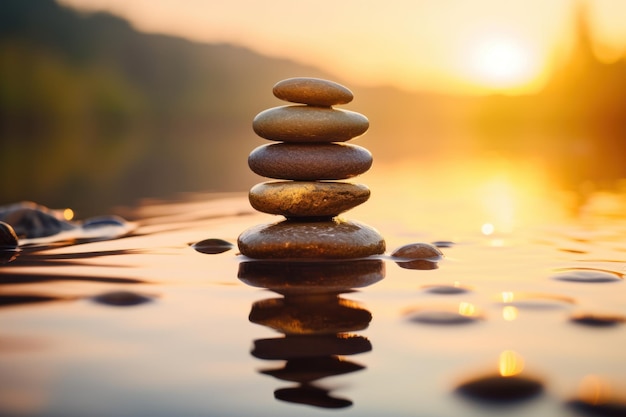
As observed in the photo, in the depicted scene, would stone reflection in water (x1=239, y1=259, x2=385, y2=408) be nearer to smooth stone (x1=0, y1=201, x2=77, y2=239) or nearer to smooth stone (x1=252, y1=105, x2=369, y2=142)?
smooth stone (x1=252, y1=105, x2=369, y2=142)

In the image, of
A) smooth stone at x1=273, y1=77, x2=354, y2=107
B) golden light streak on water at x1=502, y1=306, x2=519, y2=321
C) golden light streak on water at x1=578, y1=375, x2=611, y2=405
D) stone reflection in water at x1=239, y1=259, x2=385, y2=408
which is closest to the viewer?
golden light streak on water at x1=578, y1=375, x2=611, y2=405

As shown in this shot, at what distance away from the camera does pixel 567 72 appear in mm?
104875

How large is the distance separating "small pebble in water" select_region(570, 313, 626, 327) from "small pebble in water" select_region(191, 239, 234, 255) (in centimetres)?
457

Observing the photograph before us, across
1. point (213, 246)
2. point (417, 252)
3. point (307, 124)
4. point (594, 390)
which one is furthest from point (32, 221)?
point (594, 390)

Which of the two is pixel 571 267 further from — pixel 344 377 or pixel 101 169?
pixel 101 169

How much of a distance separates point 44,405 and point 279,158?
16.2 ft

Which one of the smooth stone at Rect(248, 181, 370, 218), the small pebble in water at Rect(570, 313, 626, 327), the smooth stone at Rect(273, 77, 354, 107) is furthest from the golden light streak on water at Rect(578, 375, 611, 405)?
the smooth stone at Rect(273, 77, 354, 107)

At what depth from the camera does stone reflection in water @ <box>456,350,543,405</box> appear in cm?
345

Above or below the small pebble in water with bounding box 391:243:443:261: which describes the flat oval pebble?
below

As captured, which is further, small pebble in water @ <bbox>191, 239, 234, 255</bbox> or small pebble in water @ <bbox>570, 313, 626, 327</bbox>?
small pebble in water @ <bbox>191, 239, 234, 255</bbox>

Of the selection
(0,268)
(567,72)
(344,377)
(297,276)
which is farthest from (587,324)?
(567,72)

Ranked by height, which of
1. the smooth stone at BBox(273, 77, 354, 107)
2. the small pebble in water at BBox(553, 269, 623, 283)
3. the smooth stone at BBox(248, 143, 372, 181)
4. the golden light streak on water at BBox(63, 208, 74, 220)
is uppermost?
the golden light streak on water at BBox(63, 208, 74, 220)

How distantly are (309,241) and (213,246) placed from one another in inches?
65.1

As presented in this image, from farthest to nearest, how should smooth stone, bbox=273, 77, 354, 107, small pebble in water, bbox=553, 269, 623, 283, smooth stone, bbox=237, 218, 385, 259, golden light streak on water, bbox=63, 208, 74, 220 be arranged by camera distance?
1. golden light streak on water, bbox=63, 208, 74, 220
2. smooth stone, bbox=273, 77, 354, 107
3. smooth stone, bbox=237, 218, 385, 259
4. small pebble in water, bbox=553, 269, 623, 283
